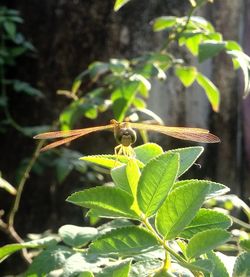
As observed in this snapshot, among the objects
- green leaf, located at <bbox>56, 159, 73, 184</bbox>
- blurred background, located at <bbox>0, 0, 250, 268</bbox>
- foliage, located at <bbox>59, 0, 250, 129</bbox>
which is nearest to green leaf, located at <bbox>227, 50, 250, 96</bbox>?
foliage, located at <bbox>59, 0, 250, 129</bbox>

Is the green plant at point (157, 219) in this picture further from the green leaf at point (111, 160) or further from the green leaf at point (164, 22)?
the green leaf at point (164, 22)

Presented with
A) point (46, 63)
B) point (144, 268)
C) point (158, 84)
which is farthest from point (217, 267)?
point (46, 63)

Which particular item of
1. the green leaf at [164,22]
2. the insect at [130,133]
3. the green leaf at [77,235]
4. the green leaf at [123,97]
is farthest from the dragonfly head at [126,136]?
the green leaf at [164,22]

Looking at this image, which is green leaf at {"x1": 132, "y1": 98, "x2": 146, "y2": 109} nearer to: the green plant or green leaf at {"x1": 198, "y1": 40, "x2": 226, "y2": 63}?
green leaf at {"x1": 198, "y1": 40, "x2": 226, "y2": 63}

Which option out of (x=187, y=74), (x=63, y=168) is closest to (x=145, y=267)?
(x=187, y=74)

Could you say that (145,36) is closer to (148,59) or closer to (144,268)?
(148,59)

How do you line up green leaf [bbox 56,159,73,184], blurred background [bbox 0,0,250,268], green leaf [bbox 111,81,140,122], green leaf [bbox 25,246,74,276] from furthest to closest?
blurred background [bbox 0,0,250,268] → green leaf [bbox 56,159,73,184] → green leaf [bbox 111,81,140,122] → green leaf [bbox 25,246,74,276]
